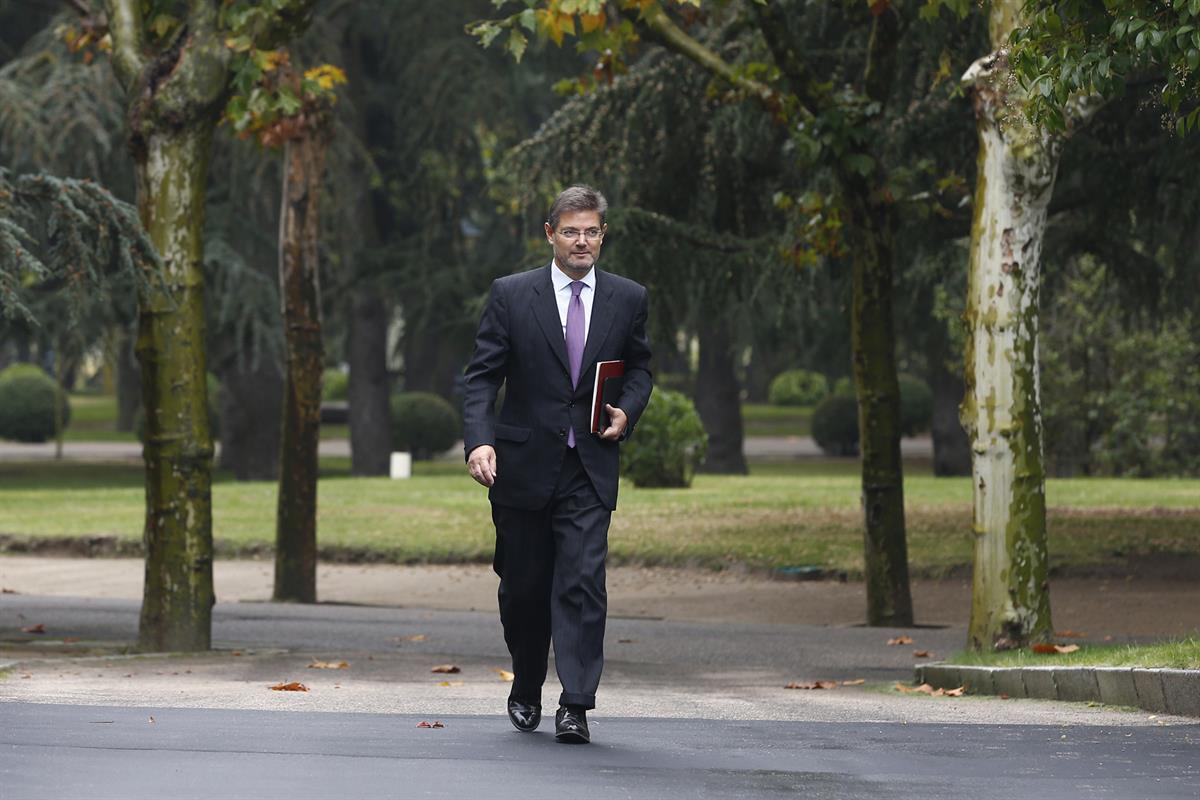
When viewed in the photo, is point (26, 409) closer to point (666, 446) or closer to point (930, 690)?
point (666, 446)

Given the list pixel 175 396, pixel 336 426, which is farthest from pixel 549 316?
pixel 336 426

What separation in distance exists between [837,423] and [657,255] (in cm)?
2765

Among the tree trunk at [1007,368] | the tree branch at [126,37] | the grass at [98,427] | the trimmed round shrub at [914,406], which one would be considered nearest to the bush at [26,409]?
the grass at [98,427]

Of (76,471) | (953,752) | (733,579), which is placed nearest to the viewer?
(953,752)

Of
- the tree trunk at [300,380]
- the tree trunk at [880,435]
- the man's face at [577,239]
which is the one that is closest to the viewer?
the man's face at [577,239]

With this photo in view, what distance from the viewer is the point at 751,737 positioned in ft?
25.0

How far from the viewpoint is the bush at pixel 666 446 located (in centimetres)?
2591

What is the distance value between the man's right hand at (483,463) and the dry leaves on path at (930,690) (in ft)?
12.9

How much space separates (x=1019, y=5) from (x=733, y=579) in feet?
26.1

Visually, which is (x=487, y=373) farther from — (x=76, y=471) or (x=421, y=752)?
(x=76, y=471)

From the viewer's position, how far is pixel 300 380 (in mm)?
16578

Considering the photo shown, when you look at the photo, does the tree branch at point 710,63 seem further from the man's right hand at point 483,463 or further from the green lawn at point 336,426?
the green lawn at point 336,426

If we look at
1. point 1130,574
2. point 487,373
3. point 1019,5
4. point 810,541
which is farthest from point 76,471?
point 487,373

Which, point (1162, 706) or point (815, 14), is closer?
point (1162, 706)
